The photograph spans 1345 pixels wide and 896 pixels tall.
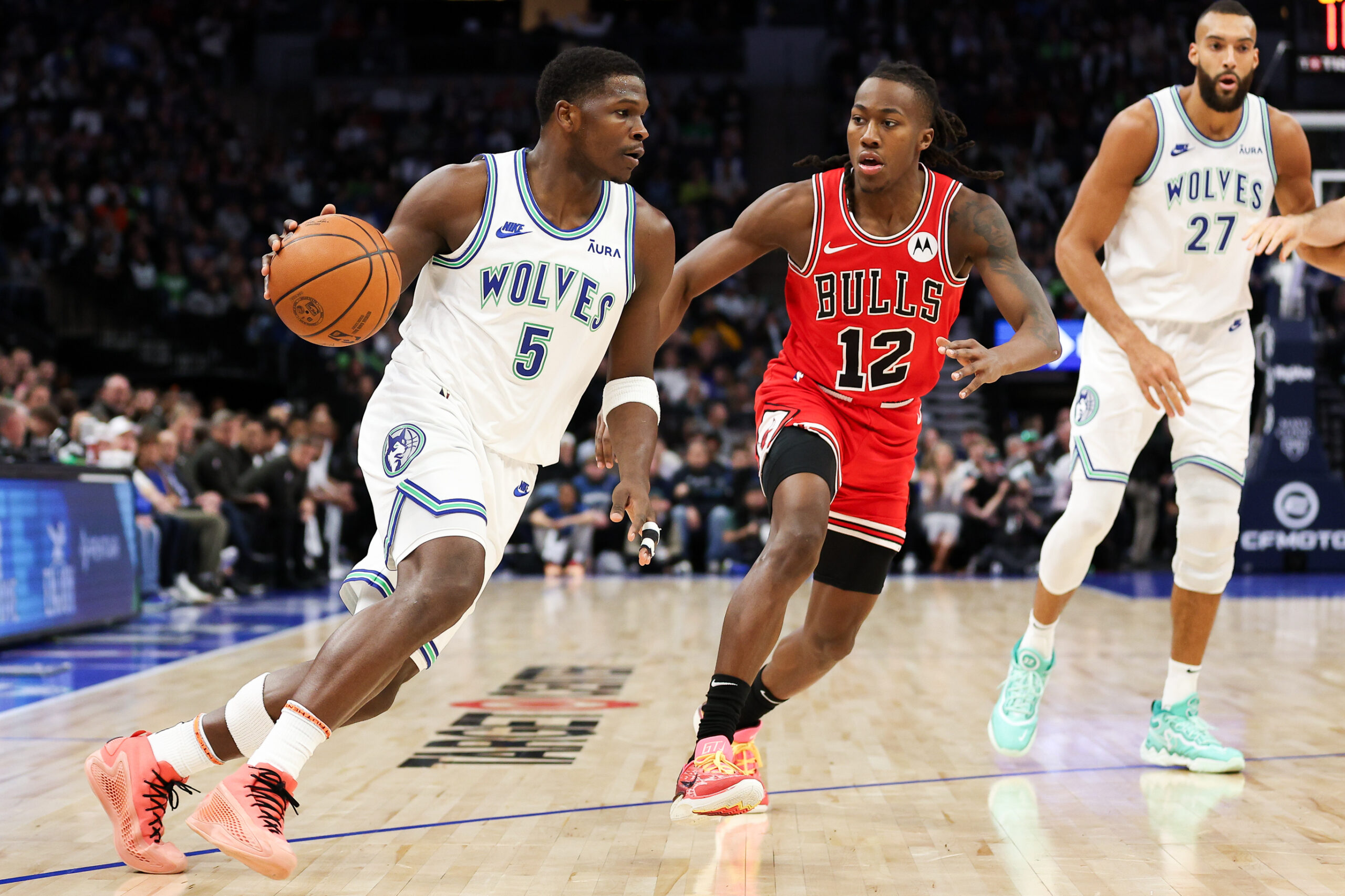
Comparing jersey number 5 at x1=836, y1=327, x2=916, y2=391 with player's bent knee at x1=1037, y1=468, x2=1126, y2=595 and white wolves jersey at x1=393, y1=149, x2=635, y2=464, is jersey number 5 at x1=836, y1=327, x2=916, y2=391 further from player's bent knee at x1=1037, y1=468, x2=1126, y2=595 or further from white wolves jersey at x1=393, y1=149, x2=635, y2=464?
player's bent knee at x1=1037, y1=468, x2=1126, y2=595

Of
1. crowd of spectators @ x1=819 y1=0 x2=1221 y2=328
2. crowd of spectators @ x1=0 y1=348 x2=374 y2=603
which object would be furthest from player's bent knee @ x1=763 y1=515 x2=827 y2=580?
crowd of spectators @ x1=819 y1=0 x2=1221 y2=328

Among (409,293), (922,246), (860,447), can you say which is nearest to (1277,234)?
(922,246)

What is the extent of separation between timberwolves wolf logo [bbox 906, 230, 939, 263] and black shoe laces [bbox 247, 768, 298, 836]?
2447 mm

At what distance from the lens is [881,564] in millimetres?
4398

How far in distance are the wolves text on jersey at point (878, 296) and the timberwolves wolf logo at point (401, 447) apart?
1.47 meters

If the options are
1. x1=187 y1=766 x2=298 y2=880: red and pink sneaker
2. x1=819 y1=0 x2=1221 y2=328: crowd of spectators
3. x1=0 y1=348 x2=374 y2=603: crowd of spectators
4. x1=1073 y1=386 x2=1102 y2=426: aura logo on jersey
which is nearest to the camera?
x1=187 y1=766 x2=298 y2=880: red and pink sneaker

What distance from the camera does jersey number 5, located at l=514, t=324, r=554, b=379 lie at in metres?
3.66

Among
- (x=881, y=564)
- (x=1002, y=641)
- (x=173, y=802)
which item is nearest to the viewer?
(x=173, y=802)

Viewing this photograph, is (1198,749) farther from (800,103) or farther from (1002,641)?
(800,103)

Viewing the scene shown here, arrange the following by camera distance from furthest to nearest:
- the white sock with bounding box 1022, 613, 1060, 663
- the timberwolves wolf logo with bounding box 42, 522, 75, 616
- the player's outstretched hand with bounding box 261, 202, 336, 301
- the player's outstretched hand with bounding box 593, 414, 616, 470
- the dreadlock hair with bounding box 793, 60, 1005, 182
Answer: the timberwolves wolf logo with bounding box 42, 522, 75, 616
the white sock with bounding box 1022, 613, 1060, 663
the dreadlock hair with bounding box 793, 60, 1005, 182
the player's outstretched hand with bounding box 593, 414, 616, 470
the player's outstretched hand with bounding box 261, 202, 336, 301

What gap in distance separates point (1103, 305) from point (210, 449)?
971cm

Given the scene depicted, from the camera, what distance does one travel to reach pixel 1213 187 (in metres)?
4.78

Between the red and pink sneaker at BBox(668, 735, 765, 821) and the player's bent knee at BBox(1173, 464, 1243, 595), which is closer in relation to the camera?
the red and pink sneaker at BBox(668, 735, 765, 821)

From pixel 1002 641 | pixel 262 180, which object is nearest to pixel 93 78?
pixel 262 180
